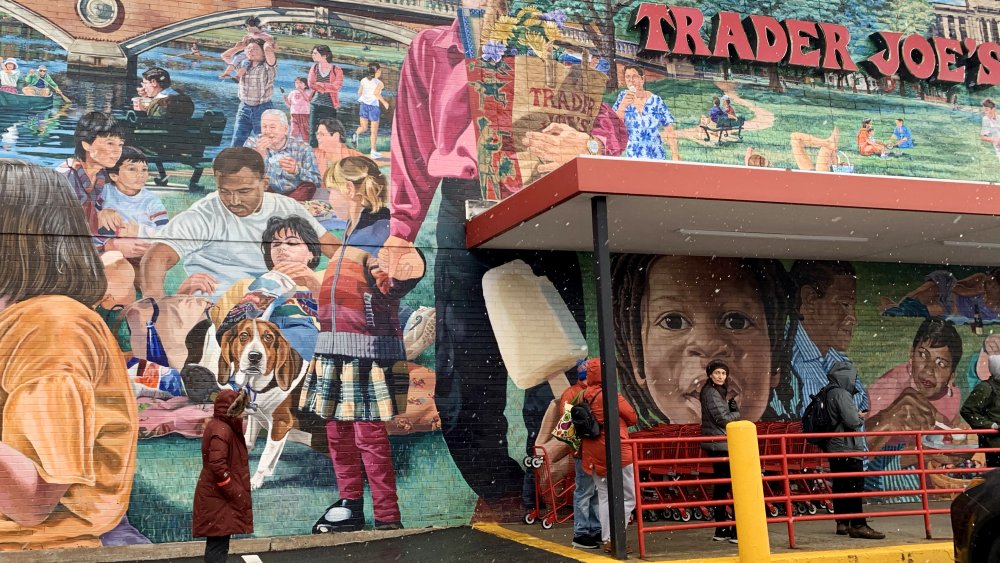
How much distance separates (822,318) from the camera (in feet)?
44.6

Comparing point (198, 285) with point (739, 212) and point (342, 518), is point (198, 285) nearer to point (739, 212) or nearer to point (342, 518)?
point (342, 518)

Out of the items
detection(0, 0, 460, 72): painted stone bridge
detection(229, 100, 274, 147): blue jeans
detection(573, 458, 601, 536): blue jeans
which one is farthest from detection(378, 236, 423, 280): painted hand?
detection(573, 458, 601, 536): blue jeans

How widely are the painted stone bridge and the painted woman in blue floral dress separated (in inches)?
120

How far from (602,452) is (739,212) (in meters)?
3.48

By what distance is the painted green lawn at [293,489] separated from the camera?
407 inches

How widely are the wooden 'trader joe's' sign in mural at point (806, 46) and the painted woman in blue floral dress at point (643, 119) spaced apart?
593 mm

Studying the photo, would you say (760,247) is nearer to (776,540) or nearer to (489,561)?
(776,540)

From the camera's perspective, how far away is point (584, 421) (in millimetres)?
8711

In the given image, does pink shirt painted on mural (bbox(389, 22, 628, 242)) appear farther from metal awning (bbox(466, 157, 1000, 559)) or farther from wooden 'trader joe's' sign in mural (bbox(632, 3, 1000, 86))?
wooden 'trader joe's' sign in mural (bbox(632, 3, 1000, 86))

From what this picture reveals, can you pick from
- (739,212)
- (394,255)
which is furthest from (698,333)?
(394,255)

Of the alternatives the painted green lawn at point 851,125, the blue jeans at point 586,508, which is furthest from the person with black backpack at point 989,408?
the painted green lawn at point 851,125

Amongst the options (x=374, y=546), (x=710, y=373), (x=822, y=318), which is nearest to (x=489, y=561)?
(x=374, y=546)

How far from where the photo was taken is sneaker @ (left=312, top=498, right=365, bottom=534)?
35.6 ft

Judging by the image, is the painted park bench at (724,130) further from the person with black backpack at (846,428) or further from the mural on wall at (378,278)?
the person with black backpack at (846,428)
